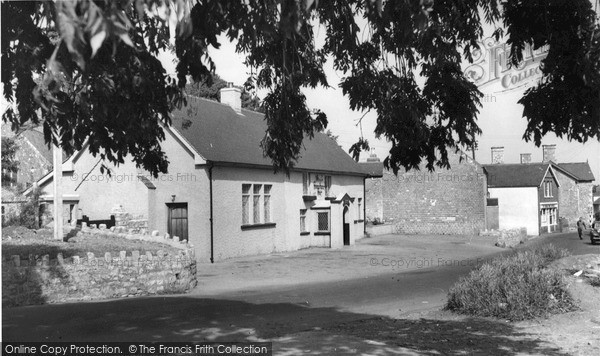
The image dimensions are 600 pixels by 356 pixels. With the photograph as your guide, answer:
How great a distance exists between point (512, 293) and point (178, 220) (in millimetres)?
17663

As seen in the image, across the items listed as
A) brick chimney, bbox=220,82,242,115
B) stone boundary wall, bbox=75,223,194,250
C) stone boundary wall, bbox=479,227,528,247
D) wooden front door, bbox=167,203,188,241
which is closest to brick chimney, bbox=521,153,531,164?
stone boundary wall, bbox=479,227,528,247

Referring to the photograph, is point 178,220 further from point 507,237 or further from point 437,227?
point 437,227

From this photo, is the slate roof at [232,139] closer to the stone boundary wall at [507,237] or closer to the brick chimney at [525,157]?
the stone boundary wall at [507,237]

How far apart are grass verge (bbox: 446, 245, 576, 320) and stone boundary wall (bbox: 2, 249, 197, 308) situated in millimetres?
7587

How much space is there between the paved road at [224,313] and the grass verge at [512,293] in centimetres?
138

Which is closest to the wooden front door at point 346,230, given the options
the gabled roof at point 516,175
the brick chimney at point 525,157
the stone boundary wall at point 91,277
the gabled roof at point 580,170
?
the stone boundary wall at point 91,277

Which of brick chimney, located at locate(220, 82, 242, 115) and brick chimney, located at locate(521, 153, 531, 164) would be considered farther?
brick chimney, located at locate(521, 153, 531, 164)

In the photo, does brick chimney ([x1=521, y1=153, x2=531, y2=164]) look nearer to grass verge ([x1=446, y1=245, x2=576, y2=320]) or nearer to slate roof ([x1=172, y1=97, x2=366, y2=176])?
slate roof ([x1=172, y1=97, x2=366, y2=176])

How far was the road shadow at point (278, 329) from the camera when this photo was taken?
353 inches

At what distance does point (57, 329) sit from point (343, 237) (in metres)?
26.3

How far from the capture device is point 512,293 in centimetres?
1130

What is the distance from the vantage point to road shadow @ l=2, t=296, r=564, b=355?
8961 millimetres

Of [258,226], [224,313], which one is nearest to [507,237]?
[258,226]

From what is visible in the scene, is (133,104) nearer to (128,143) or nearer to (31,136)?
(128,143)
